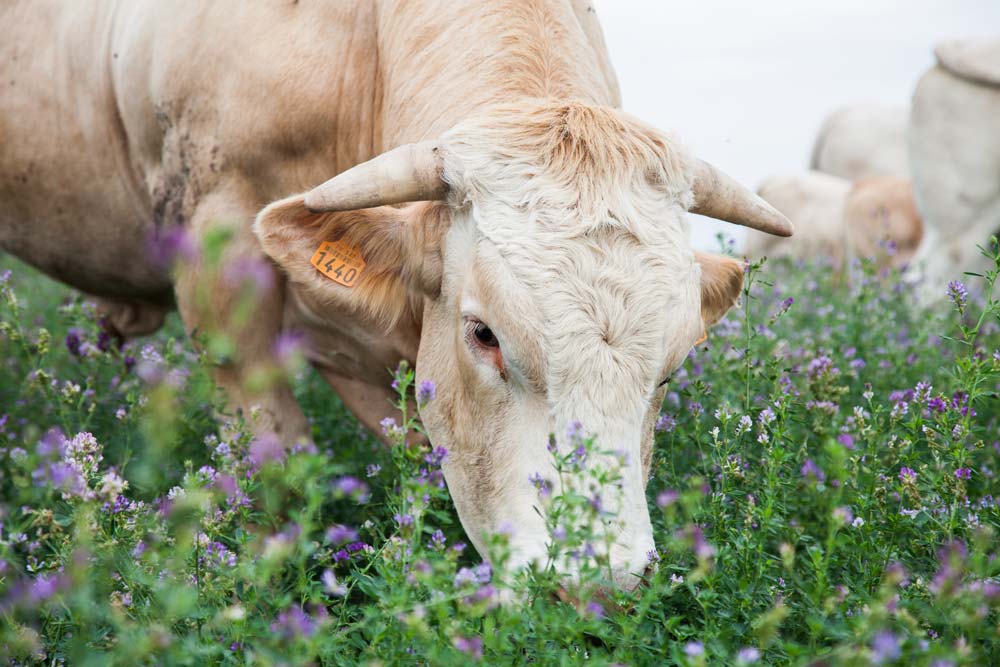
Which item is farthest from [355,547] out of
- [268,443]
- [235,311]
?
[235,311]

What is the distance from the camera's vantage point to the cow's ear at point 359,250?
126 inches

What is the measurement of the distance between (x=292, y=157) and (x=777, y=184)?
11.6 meters

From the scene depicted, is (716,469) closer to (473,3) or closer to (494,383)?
(494,383)

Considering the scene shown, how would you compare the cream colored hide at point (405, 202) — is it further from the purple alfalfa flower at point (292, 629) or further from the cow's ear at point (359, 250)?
the purple alfalfa flower at point (292, 629)

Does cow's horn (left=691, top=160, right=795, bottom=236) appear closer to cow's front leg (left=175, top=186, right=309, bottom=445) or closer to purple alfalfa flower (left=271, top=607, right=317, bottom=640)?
cow's front leg (left=175, top=186, right=309, bottom=445)

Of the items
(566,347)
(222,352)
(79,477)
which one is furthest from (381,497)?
(222,352)

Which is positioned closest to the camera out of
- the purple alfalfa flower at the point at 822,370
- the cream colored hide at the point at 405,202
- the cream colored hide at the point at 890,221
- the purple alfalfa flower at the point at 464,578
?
the purple alfalfa flower at the point at 464,578

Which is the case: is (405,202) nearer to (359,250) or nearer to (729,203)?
(359,250)

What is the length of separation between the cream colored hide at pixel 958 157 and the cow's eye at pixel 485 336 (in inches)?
306

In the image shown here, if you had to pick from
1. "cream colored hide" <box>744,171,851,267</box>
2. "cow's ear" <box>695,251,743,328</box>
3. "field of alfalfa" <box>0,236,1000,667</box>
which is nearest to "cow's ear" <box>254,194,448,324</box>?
"field of alfalfa" <box>0,236,1000,667</box>

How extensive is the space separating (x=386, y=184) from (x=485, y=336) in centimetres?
54

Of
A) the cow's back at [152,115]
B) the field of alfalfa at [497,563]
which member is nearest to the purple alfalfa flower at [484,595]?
the field of alfalfa at [497,563]

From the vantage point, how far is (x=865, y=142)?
1756 centimetres

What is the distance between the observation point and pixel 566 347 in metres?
2.61
